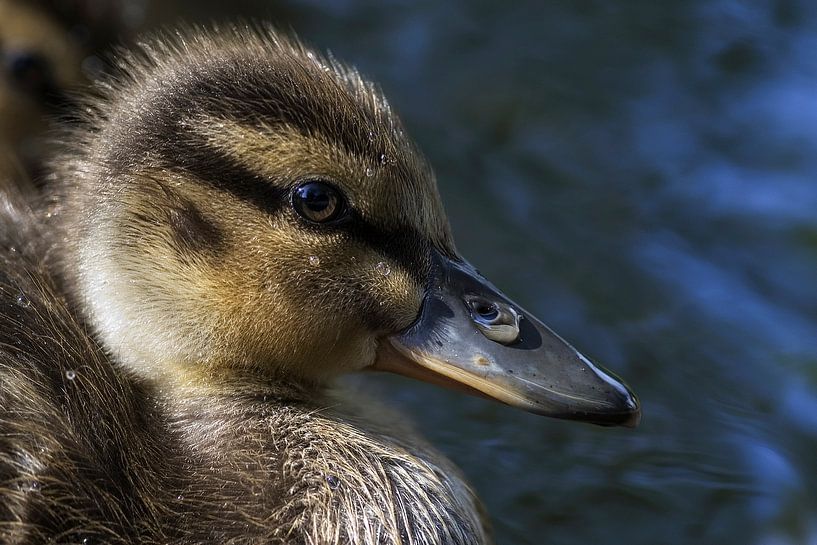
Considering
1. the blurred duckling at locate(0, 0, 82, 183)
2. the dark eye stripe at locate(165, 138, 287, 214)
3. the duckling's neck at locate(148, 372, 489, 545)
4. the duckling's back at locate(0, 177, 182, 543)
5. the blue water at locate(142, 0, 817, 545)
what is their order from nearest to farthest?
the duckling's back at locate(0, 177, 182, 543), the duckling's neck at locate(148, 372, 489, 545), the dark eye stripe at locate(165, 138, 287, 214), the blue water at locate(142, 0, 817, 545), the blurred duckling at locate(0, 0, 82, 183)

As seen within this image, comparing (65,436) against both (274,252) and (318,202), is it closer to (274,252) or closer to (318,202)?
(274,252)

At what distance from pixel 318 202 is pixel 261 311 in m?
0.28

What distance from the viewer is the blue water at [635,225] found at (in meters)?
3.84

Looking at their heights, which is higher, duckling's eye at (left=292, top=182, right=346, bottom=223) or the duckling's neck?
duckling's eye at (left=292, top=182, right=346, bottom=223)

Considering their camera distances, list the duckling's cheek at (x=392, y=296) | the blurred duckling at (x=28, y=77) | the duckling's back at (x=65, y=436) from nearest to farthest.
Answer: the duckling's back at (x=65, y=436) → the duckling's cheek at (x=392, y=296) → the blurred duckling at (x=28, y=77)

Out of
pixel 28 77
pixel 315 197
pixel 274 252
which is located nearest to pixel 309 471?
pixel 274 252

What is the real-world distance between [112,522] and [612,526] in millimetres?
1724

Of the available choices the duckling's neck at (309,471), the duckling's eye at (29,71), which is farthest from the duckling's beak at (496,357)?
the duckling's eye at (29,71)

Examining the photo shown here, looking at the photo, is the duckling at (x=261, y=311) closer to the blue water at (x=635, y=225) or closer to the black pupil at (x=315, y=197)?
the black pupil at (x=315, y=197)

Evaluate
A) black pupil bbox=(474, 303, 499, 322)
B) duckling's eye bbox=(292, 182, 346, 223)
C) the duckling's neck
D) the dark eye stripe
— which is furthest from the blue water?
the dark eye stripe

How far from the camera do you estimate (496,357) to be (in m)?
2.81

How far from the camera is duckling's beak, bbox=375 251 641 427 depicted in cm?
277

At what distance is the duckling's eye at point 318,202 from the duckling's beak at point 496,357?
0.29 meters

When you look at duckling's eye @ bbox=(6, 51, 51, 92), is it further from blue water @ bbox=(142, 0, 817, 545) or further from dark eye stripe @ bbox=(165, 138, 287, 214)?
dark eye stripe @ bbox=(165, 138, 287, 214)
